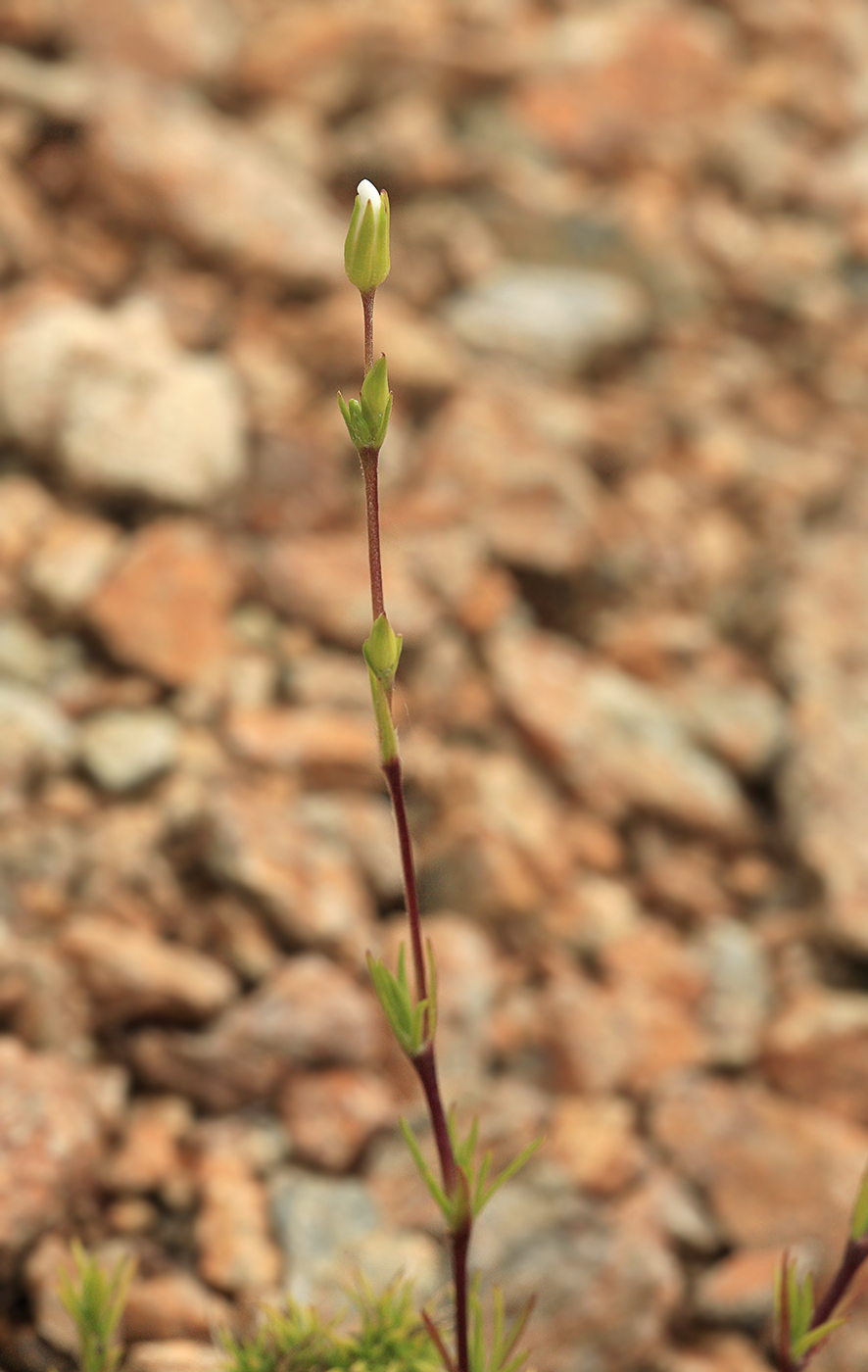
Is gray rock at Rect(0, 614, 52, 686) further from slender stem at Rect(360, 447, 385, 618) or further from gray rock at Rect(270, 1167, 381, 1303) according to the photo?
slender stem at Rect(360, 447, 385, 618)

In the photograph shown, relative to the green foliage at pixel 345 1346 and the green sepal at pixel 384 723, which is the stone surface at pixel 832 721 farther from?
the green sepal at pixel 384 723

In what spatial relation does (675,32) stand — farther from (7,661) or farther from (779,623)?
(7,661)

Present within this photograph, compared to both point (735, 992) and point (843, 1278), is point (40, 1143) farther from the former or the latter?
point (735, 992)

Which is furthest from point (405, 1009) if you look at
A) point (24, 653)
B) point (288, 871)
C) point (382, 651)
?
point (24, 653)

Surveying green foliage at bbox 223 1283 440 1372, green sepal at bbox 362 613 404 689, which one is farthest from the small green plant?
green sepal at bbox 362 613 404 689

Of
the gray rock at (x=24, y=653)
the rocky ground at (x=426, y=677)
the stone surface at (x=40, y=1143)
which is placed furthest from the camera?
the gray rock at (x=24, y=653)

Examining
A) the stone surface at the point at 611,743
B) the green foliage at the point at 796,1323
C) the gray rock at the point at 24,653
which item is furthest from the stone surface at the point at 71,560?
the green foliage at the point at 796,1323

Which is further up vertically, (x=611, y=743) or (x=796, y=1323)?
(x=611, y=743)
